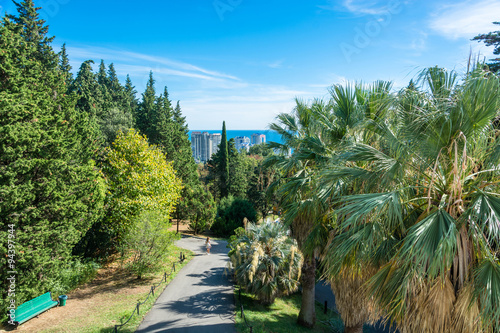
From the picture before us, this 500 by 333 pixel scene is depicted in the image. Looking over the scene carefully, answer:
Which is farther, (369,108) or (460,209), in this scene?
(369,108)

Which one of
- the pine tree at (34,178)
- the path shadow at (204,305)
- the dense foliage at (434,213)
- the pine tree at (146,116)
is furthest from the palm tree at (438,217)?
the pine tree at (146,116)

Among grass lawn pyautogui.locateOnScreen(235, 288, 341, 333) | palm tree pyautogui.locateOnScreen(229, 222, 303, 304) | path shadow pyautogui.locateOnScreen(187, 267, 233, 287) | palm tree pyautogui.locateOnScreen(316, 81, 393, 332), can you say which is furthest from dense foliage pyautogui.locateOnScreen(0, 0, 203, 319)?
palm tree pyautogui.locateOnScreen(316, 81, 393, 332)

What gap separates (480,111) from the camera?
355 cm

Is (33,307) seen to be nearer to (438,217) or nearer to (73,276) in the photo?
(73,276)

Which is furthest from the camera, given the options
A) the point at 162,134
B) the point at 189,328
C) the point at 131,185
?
the point at 162,134

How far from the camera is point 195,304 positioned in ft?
38.4

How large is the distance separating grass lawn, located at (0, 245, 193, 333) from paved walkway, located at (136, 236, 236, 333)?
1.60 feet

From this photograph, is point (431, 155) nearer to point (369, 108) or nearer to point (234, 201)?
point (369, 108)

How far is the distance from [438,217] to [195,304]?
10.9 meters

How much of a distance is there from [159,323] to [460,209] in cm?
1007

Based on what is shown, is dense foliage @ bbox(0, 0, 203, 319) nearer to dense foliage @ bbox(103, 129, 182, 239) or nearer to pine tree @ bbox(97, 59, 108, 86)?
dense foliage @ bbox(103, 129, 182, 239)

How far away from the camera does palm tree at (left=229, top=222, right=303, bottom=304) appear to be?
11.3 metres

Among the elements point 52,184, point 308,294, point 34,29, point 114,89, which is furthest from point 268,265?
point 114,89

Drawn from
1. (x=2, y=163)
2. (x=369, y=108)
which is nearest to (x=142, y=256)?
(x=2, y=163)
